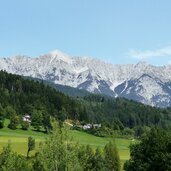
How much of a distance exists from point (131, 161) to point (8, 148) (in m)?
26.6

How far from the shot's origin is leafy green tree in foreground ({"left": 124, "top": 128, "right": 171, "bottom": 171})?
76938 mm

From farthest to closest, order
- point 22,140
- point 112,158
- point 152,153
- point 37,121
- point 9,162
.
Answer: point 37,121
point 22,140
point 112,158
point 152,153
point 9,162

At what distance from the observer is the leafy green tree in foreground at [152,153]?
76.9 m

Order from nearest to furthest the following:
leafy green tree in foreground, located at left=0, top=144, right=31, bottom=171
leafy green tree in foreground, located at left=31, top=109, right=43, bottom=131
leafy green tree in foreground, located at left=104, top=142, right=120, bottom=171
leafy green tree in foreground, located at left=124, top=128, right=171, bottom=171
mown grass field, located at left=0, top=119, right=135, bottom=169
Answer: leafy green tree in foreground, located at left=0, top=144, right=31, bottom=171
leafy green tree in foreground, located at left=124, top=128, right=171, bottom=171
leafy green tree in foreground, located at left=104, top=142, right=120, bottom=171
mown grass field, located at left=0, top=119, right=135, bottom=169
leafy green tree in foreground, located at left=31, top=109, right=43, bottom=131

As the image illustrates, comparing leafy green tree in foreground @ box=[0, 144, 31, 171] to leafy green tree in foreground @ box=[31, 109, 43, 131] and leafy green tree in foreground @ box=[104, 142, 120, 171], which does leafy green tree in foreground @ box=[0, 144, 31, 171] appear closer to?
leafy green tree in foreground @ box=[104, 142, 120, 171]

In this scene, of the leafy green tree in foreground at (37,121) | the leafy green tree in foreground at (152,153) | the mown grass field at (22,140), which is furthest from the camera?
the leafy green tree in foreground at (37,121)

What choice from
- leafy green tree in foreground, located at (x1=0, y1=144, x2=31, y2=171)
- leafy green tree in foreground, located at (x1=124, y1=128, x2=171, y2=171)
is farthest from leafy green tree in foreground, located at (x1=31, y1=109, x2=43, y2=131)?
leafy green tree in foreground, located at (x1=0, y1=144, x2=31, y2=171)

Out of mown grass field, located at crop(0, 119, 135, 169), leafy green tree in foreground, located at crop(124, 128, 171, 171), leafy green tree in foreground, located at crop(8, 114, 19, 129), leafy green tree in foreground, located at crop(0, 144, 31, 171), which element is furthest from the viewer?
leafy green tree in foreground, located at crop(8, 114, 19, 129)

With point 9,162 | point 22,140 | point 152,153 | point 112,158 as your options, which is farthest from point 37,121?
point 9,162

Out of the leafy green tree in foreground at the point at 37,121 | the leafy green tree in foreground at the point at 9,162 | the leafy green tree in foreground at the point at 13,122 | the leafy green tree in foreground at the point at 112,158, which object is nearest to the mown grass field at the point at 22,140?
the leafy green tree in foreground at the point at 13,122

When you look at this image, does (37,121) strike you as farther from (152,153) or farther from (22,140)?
(152,153)

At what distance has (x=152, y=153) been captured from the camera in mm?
79625

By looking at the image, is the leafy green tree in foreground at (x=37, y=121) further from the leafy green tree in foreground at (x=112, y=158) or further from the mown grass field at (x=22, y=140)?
the leafy green tree in foreground at (x=112, y=158)

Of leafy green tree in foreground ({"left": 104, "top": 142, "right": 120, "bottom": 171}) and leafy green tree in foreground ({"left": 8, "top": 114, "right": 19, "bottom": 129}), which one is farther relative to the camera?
leafy green tree in foreground ({"left": 8, "top": 114, "right": 19, "bottom": 129})
